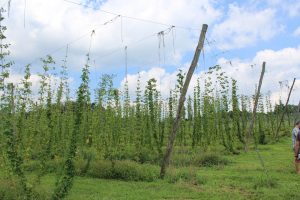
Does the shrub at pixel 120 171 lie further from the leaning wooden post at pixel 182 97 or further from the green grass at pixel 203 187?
the leaning wooden post at pixel 182 97

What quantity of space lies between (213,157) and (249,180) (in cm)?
527

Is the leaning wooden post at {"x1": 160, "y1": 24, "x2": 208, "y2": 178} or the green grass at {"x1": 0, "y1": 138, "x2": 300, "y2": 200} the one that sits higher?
the leaning wooden post at {"x1": 160, "y1": 24, "x2": 208, "y2": 178}

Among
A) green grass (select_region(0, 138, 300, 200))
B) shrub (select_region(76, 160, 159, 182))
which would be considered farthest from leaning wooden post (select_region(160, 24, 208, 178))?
green grass (select_region(0, 138, 300, 200))

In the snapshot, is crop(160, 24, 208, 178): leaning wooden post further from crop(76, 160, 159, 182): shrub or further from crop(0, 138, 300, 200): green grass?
crop(0, 138, 300, 200): green grass

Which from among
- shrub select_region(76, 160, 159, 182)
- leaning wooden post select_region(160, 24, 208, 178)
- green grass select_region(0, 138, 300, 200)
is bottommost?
green grass select_region(0, 138, 300, 200)

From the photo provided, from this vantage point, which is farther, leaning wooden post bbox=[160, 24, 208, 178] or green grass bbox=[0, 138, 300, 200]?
leaning wooden post bbox=[160, 24, 208, 178]

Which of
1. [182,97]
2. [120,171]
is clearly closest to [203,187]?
[182,97]

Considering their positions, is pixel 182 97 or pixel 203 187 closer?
pixel 203 187

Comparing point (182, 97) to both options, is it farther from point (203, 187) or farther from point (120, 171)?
point (120, 171)

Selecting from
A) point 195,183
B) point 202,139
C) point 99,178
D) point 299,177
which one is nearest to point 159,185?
point 195,183

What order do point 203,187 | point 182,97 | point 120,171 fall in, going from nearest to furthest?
point 203,187 → point 182,97 → point 120,171

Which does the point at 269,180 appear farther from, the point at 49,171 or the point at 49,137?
the point at 49,171

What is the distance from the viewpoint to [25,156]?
12109 millimetres

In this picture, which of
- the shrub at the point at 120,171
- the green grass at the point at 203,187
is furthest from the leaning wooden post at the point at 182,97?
the green grass at the point at 203,187
